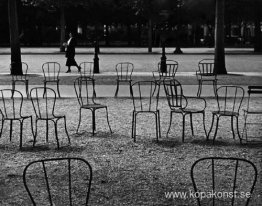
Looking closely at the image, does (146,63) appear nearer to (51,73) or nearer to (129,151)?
(51,73)

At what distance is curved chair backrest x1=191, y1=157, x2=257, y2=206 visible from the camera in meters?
6.02

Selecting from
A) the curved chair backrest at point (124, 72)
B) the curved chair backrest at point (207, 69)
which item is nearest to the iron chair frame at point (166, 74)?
the curved chair backrest at point (207, 69)

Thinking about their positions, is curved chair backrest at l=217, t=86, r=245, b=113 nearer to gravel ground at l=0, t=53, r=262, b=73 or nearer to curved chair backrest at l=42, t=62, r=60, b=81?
curved chair backrest at l=42, t=62, r=60, b=81

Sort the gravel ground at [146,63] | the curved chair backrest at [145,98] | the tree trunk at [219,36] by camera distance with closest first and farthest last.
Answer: the curved chair backrest at [145,98]
the tree trunk at [219,36]
the gravel ground at [146,63]

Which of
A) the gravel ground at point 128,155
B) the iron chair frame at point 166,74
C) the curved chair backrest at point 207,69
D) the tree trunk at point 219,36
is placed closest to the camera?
the gravel ground at point 128,155

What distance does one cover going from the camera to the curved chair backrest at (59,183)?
6066 millimetres

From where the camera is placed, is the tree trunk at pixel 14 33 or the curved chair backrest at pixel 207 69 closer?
the curved chair backrest at pixel 207 69

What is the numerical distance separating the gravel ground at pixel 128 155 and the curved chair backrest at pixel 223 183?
105 mm

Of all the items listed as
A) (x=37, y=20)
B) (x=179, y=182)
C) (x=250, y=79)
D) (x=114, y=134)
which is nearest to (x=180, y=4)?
(x=37, y=20)

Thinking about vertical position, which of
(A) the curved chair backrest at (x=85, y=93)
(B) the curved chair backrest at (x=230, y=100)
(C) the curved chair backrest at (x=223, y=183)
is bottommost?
(C) the curved chair backrest at (x=223, y=183)

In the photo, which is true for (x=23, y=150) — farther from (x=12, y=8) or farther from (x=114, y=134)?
(x=12, y=8)

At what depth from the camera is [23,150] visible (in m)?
8.59

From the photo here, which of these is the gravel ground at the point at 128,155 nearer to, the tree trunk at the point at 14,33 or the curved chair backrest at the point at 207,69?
the curved chair backrest at the point at 207,69

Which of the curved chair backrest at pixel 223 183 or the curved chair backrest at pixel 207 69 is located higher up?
the curved chair backrest at pixel 207 69
